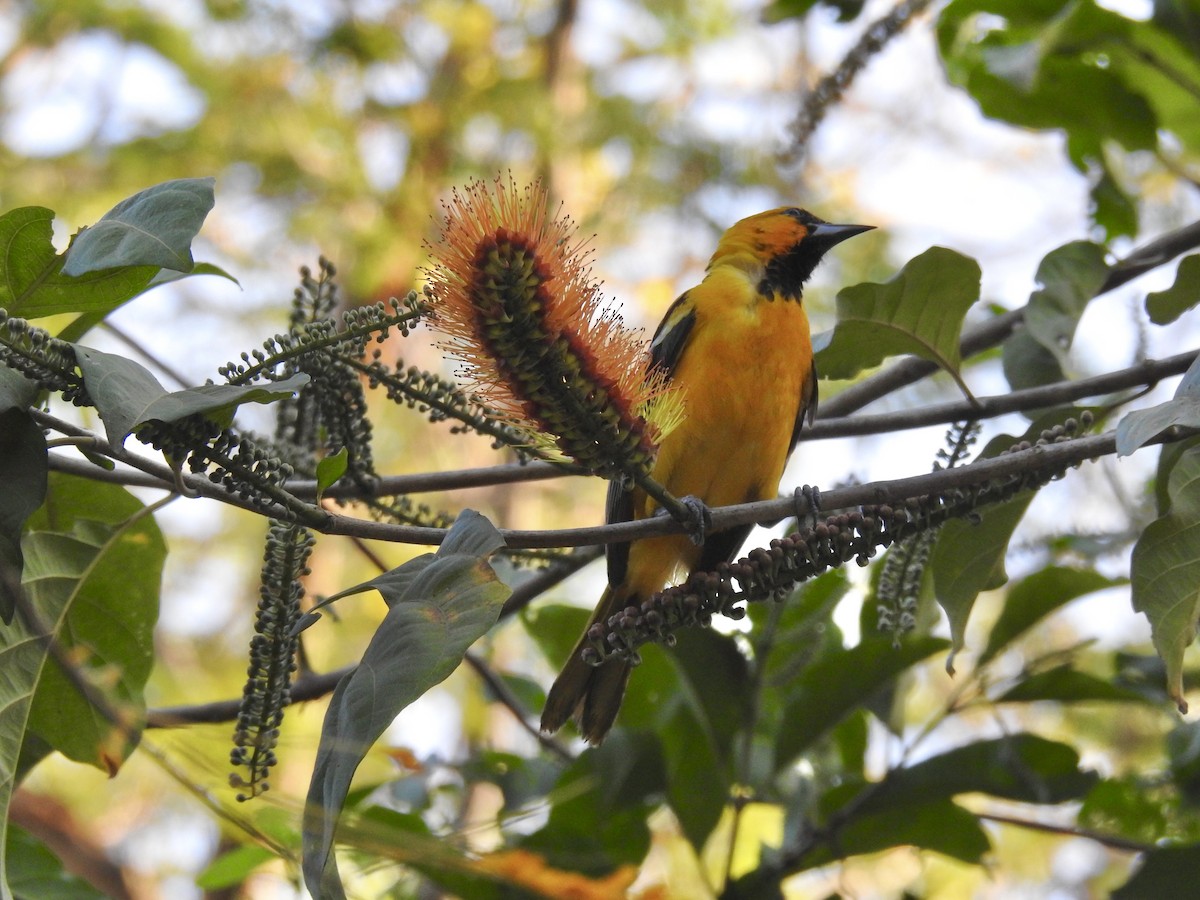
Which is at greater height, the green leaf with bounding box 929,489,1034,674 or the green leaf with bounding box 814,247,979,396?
the green leaf with bounding box 814,247,979,396

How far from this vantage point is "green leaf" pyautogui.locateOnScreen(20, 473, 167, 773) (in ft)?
6.22

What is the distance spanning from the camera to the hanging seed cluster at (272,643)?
1637 mm

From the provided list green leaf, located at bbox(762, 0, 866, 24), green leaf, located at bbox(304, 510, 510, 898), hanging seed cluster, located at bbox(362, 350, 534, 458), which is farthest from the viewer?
green leaf, located at bbox(762, 0, 866, 24)

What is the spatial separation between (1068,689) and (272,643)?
1736mm

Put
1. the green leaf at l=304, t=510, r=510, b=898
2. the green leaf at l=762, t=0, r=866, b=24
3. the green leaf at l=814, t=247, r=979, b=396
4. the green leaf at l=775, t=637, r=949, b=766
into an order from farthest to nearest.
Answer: the green leaf at l=762, t=0, r=866, b=24 → the green leaf at l=775, t=637, r=949, b=766 → the green leaf at l=814, t=247, r=979, b=396 → the green leaf at l=304, t=510, r=510, b=898

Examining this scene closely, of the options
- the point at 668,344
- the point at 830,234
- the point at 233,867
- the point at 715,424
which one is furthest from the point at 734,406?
Result: the point at 233,867

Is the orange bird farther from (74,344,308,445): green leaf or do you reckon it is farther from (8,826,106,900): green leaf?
(74,344,308,445): green leaf

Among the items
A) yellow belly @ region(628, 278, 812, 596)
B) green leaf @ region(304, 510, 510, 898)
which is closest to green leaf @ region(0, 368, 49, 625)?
green leaf @ region(304, 510, 510, 898)

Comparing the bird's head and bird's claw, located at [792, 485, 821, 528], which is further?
the bird's head

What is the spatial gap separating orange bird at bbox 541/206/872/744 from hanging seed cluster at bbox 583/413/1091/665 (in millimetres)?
821

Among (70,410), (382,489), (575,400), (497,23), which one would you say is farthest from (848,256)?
(575,400)

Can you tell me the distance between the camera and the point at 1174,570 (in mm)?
1715

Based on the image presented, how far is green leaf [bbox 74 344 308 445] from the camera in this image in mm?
1321

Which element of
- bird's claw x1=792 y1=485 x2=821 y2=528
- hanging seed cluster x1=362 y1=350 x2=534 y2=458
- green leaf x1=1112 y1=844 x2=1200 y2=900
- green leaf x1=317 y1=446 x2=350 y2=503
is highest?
hanging seed cluster x1=362 y1=350 x2=534 y2=458
